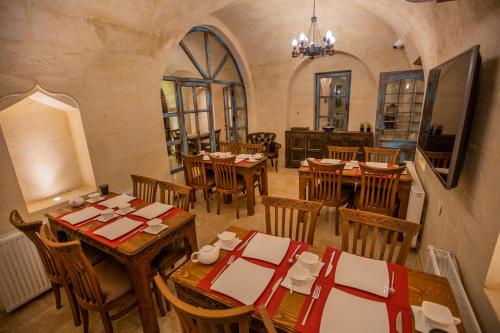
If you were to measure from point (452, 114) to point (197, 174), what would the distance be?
9.96 ft

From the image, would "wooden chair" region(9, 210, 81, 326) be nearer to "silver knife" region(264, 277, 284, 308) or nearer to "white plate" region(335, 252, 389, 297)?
"silver knife" region(264, 277, 284, 308)

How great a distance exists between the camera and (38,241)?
1.64 metres

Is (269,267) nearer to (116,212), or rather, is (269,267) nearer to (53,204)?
(116,212)

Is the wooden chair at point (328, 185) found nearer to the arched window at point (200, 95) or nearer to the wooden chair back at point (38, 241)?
the wooden chair back at point (38, 241)

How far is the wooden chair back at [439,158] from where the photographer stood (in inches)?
59.5

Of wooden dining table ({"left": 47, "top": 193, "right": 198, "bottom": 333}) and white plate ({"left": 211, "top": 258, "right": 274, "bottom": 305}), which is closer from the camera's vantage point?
white plate ({"left": 211, "top": 258, "right": 274, "bottom": 305})

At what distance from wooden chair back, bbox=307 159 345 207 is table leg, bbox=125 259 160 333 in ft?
6.40

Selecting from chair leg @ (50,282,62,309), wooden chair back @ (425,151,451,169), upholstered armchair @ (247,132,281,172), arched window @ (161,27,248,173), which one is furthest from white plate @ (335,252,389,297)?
upholstered armchair @ (247,132,281,172)

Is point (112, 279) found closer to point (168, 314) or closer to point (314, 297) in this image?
point (168, 314)

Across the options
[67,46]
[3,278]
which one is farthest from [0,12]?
[3,278]

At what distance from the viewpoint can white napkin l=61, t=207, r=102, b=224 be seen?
194 centimetres

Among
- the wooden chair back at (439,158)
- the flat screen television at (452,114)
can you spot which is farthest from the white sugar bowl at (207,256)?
the wooden chair back at (439,158)

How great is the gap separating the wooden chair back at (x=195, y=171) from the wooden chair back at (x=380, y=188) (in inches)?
83.6

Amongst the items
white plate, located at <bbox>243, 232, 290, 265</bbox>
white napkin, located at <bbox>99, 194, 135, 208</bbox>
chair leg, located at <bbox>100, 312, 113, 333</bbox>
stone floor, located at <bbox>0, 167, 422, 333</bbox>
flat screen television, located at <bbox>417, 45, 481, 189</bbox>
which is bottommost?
stone floor, located at <bbox>0, 167, 422, 333</bbox>
